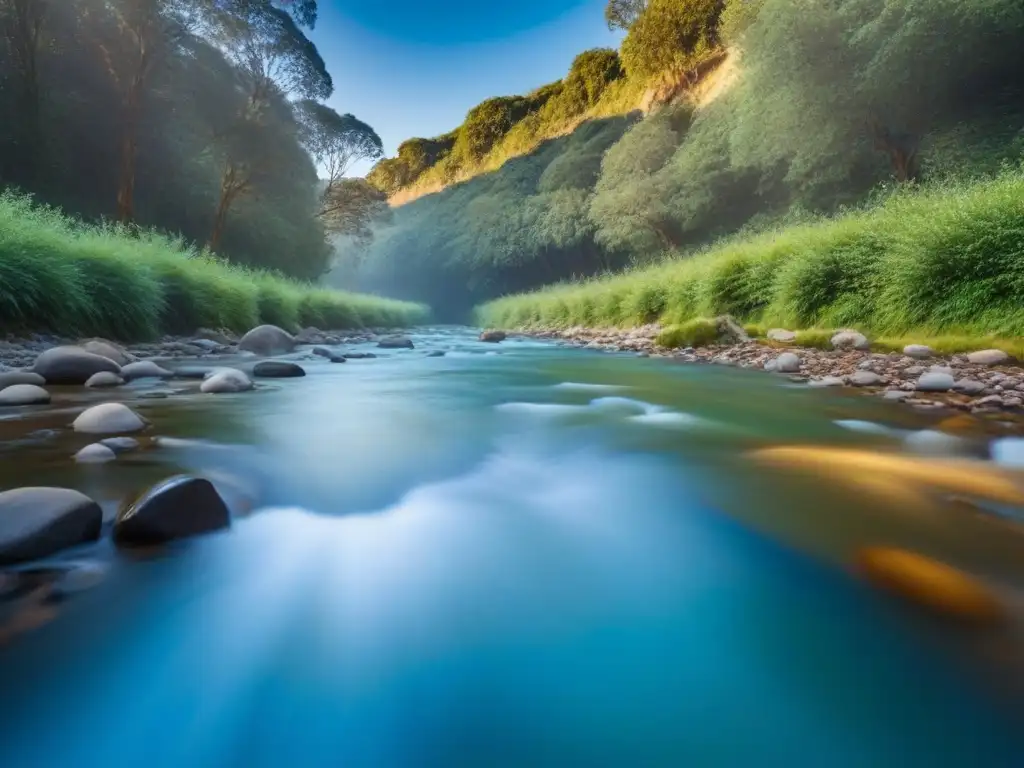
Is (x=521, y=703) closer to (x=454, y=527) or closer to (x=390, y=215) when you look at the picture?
(x=454, y=527)

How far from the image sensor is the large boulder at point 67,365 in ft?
12.3

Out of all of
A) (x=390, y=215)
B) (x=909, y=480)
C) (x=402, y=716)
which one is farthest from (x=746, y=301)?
(x=390, y=215)

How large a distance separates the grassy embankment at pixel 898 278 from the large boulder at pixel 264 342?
5.75m

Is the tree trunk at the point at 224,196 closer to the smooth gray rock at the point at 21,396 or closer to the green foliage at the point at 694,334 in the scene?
the green foliage at the point at 694,334

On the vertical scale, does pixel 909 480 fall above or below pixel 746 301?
below

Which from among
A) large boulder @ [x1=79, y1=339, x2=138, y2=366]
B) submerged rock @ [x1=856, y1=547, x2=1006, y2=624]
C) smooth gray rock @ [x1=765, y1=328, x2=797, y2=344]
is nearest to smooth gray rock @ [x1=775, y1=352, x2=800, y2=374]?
smooth gray rock @ [x1=765, y1=328, x2=797, y2=344]

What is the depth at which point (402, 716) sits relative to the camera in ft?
2.60

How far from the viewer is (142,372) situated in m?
4.31

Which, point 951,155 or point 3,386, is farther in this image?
point 951,155

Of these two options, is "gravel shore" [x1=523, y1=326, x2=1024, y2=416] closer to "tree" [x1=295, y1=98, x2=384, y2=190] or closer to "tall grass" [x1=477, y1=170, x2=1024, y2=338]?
"tall grass" [x1=477, y1=170, x2=1024, y2=338]

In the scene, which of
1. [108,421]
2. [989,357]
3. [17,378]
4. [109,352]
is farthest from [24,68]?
[989,357]

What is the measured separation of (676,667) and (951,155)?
14987 millimetres

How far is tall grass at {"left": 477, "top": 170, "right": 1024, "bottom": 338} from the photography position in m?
4.42

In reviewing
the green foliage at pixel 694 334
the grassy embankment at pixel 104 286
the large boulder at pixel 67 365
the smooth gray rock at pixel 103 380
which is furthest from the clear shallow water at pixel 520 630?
the green foliage at pixel 694 334
